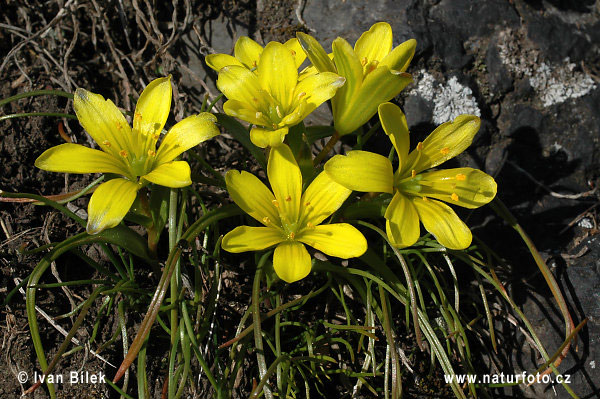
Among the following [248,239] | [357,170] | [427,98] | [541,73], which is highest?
[541,73]

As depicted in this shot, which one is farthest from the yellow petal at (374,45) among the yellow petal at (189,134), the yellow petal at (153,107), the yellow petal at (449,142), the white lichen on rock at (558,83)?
the white lichen on rock at (558,83)

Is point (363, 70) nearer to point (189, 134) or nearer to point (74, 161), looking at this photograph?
point (189, 134)

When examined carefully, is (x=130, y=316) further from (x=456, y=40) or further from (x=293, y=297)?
(x=456, y=40)

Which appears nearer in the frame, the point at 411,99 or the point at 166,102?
the point at 166,102

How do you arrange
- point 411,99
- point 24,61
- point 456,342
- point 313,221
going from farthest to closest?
point 24,61
point 411,99
point 456,342
point 313,221

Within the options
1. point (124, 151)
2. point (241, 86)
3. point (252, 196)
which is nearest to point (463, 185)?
point (252, 196)

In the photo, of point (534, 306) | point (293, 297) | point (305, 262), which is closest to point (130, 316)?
point (293, 297)
